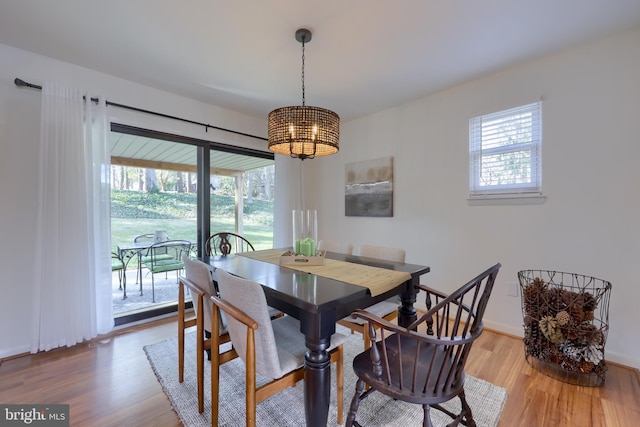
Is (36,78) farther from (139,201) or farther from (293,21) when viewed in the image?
(293,21)

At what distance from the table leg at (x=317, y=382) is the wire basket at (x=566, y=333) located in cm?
166

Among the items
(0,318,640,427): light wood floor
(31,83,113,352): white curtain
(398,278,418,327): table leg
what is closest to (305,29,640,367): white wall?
(0,318,640,427): light wood floor

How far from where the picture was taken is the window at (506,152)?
7.68 feet

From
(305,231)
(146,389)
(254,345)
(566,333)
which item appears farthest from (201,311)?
(566,333)

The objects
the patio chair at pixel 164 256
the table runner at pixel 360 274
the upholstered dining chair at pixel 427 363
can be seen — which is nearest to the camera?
the upholstered dining chair at pixel 427 363

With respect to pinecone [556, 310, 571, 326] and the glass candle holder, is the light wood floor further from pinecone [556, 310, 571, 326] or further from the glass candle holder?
the glass candle holder

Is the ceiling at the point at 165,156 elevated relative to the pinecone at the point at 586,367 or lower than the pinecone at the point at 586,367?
elevated

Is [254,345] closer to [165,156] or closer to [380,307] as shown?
[380,307]

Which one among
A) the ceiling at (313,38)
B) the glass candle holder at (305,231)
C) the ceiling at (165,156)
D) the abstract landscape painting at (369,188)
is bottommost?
the glass candle holder at (305,231)

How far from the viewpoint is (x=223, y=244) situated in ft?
9.02

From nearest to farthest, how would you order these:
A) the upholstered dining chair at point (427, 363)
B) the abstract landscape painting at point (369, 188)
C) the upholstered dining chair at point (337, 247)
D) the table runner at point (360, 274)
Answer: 1. the upholstered dining chair at point (427, 363)
2. the table runner at point (360, 274)
3. the upholstered dining chair at point (337, 247)
4. the abstract landscape painting at point (369, 188)

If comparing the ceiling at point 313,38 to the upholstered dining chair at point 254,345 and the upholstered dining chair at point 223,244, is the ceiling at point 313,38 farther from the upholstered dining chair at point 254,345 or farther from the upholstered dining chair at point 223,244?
the upholstered dining chair at point 254,345

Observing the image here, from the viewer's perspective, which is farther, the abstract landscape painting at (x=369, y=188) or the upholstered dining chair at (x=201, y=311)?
the abstract landscape painting at (x=369, y=188)

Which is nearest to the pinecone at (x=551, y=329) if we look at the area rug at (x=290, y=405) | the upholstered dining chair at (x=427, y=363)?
the area rug at (x=290, y=405)
